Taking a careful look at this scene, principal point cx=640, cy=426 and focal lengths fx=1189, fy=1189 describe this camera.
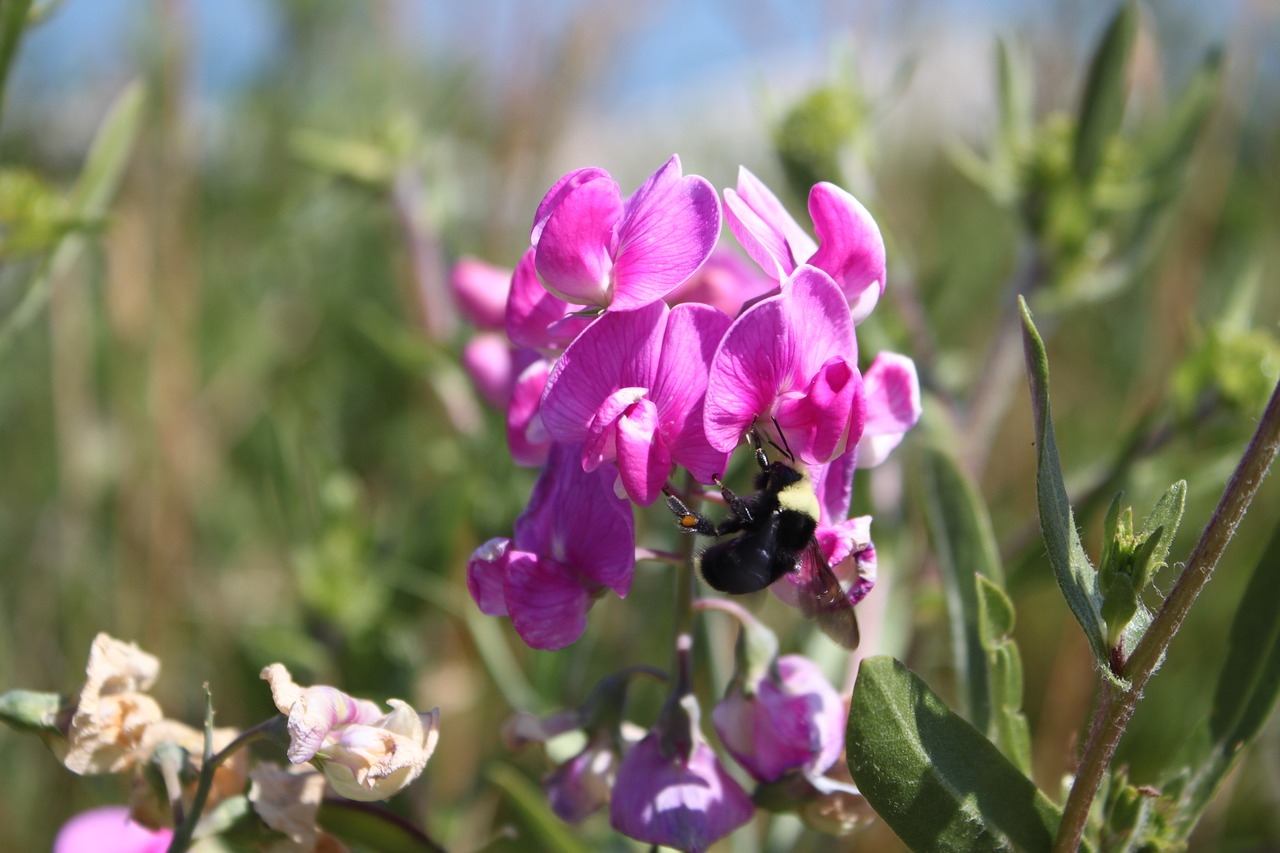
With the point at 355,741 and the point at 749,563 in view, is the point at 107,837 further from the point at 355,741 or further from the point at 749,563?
the point at 749,563

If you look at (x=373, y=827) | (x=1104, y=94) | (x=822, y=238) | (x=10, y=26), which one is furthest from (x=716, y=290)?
(x=1104, y=94)

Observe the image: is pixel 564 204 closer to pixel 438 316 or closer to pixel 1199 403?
pixel 1199 403

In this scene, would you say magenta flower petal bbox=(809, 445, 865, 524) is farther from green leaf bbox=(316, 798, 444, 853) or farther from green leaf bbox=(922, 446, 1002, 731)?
green leaf bbox=(316, 798, 444, 853)

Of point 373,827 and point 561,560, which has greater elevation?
point 561,560

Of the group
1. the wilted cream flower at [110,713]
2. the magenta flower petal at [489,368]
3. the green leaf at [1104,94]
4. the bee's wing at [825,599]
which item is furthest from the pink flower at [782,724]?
the green leaf at [1104,94]

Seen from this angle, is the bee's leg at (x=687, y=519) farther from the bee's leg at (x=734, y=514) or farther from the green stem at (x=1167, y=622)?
the green stem at (x=1167, y=622)

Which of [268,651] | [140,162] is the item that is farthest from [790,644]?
[140,162]

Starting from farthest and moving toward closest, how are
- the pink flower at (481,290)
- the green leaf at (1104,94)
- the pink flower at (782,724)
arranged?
the green leaf at (1104,94) < the pink flower at (481,290) < the pink flower at (782,724)
